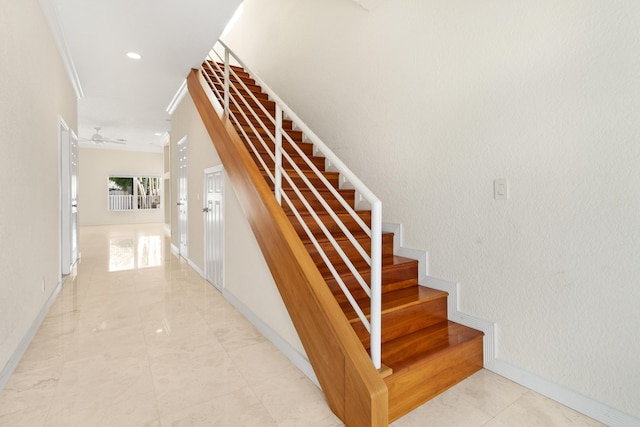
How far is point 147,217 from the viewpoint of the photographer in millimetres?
11969

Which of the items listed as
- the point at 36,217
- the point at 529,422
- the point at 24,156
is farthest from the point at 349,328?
the point at 36,217

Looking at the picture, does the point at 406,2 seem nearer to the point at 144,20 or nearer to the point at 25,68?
the point at 144,20

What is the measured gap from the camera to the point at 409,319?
2.14 m

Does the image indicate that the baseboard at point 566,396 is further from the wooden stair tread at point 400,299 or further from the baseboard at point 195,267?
the baseboard at point 195,267

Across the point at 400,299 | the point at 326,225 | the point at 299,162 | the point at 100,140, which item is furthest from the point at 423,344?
the point at 100,140

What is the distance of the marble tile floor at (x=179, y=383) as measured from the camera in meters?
1.66

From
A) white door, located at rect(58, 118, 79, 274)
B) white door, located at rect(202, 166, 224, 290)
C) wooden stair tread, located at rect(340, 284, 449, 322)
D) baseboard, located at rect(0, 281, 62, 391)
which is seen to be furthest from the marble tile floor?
white door, located at rect(58, 118, 79, 274)

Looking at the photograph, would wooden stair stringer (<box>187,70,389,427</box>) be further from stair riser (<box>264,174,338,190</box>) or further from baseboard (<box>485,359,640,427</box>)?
baseboard (<box>485,359,640,427</box>)

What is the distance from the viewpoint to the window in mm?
11422

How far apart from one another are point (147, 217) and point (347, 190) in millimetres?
10847

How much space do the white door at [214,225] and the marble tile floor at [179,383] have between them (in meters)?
0.67

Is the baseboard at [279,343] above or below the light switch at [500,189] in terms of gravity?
below

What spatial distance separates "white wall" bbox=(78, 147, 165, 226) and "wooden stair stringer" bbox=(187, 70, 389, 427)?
417 inches

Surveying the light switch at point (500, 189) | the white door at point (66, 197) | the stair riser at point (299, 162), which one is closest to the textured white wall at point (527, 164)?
the light switch at point (500, 189)
